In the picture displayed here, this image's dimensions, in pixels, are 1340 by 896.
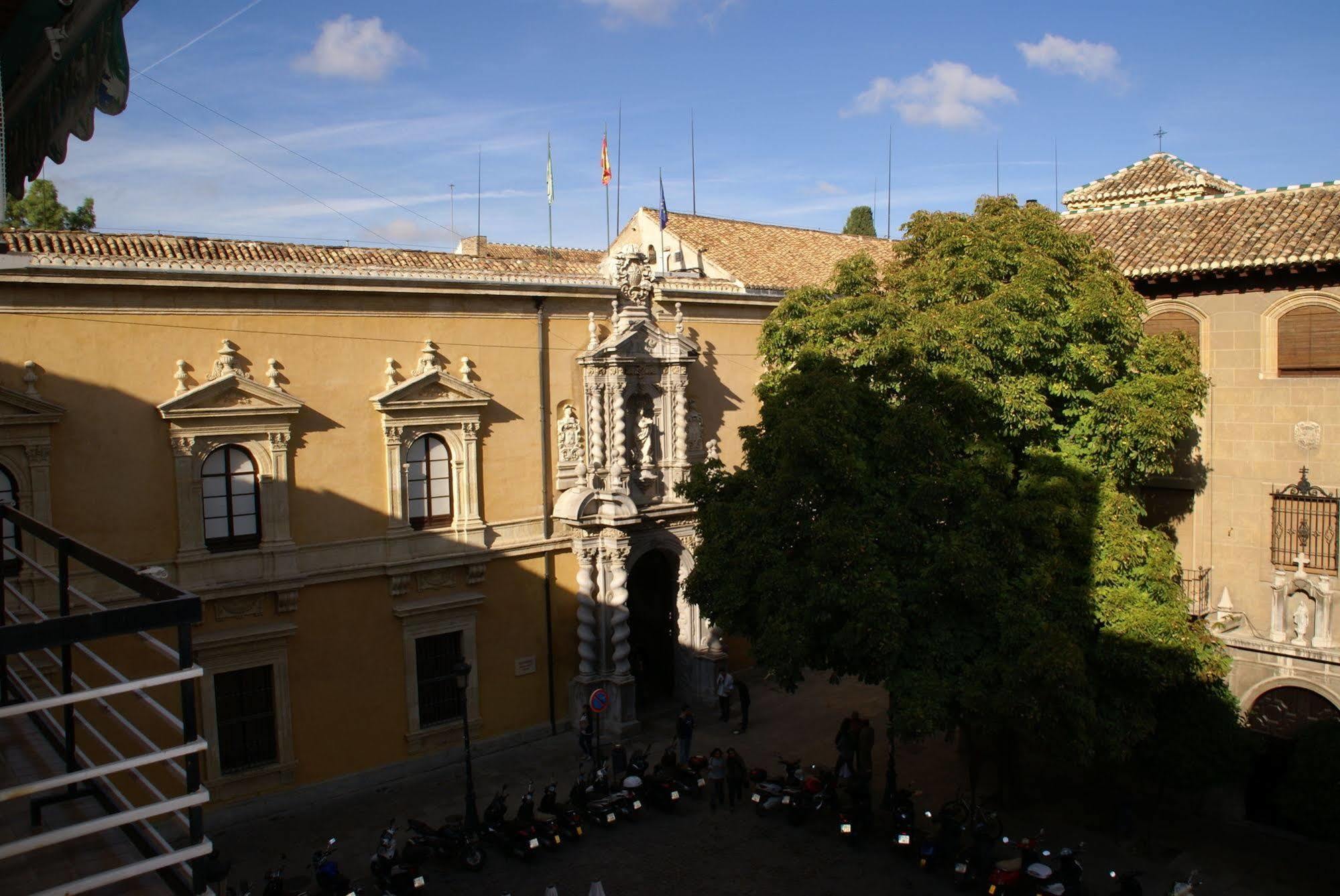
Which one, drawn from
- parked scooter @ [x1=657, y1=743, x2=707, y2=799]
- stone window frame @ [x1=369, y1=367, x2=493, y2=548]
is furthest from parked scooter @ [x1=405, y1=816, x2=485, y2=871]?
stone window frame @ [x1=369, y1=367, x2=493, y2=548]

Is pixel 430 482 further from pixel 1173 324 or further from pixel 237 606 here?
pixel 1173 324

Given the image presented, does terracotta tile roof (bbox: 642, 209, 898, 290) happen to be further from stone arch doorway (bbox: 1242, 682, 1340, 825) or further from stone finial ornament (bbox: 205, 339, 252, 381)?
stone arch doorway (bbox: 1242, 682, 1340, 825)

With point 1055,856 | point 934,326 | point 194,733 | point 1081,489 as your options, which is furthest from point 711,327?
point 194,733

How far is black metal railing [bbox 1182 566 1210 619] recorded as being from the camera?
19219 mm

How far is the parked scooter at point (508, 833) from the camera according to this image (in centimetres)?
1623

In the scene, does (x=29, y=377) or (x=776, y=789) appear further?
(x=776, y=789)

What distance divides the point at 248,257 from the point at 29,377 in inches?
187

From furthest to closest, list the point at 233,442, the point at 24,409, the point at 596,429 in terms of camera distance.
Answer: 1. the point at 596,429
2. the point at 233,442
3. the point at 24,409

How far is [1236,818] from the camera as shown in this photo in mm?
17703

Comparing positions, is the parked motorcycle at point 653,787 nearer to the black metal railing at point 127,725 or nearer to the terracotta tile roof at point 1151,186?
the black metal railing at point 127,725

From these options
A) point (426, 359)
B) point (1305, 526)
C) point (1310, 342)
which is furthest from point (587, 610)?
point (1310, 342)

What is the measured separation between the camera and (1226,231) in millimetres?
19328

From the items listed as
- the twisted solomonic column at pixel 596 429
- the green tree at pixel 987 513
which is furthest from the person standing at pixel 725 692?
the green tree at pixel 987 513

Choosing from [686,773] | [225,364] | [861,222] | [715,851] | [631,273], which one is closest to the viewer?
[715,851]
